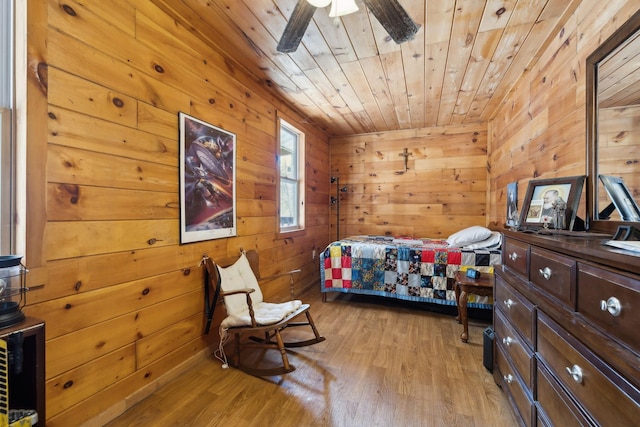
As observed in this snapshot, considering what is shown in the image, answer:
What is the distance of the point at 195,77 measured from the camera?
200 cm

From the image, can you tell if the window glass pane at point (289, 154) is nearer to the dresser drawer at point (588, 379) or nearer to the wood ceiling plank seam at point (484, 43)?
the wood ceiling plank seam at point (484, 43)

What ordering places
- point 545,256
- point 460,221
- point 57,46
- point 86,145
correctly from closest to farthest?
point 545,256
point 57,46
point 86,145
point 460,221

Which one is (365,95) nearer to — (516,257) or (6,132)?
(516,257)

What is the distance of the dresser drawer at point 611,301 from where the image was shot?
0.67 meters

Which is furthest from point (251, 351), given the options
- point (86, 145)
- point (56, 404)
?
point (86, 145)

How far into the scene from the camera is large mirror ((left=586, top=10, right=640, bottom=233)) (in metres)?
1.21

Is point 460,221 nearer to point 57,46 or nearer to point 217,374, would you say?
point 217,374

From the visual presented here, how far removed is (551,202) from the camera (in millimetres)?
1558

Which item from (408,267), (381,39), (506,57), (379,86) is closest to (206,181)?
(381,39)

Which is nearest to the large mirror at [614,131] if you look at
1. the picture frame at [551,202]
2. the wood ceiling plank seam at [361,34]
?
the picture frame at [551,202]

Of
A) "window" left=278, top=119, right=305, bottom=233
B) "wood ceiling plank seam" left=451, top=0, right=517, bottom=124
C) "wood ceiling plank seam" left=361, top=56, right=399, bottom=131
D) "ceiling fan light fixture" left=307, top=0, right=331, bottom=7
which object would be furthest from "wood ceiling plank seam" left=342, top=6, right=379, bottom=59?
"window" left=278, top=119, right=305, bottom=233

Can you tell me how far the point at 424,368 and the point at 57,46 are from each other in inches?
114

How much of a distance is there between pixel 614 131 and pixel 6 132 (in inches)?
112

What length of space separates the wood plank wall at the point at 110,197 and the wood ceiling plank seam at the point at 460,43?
1843mm
